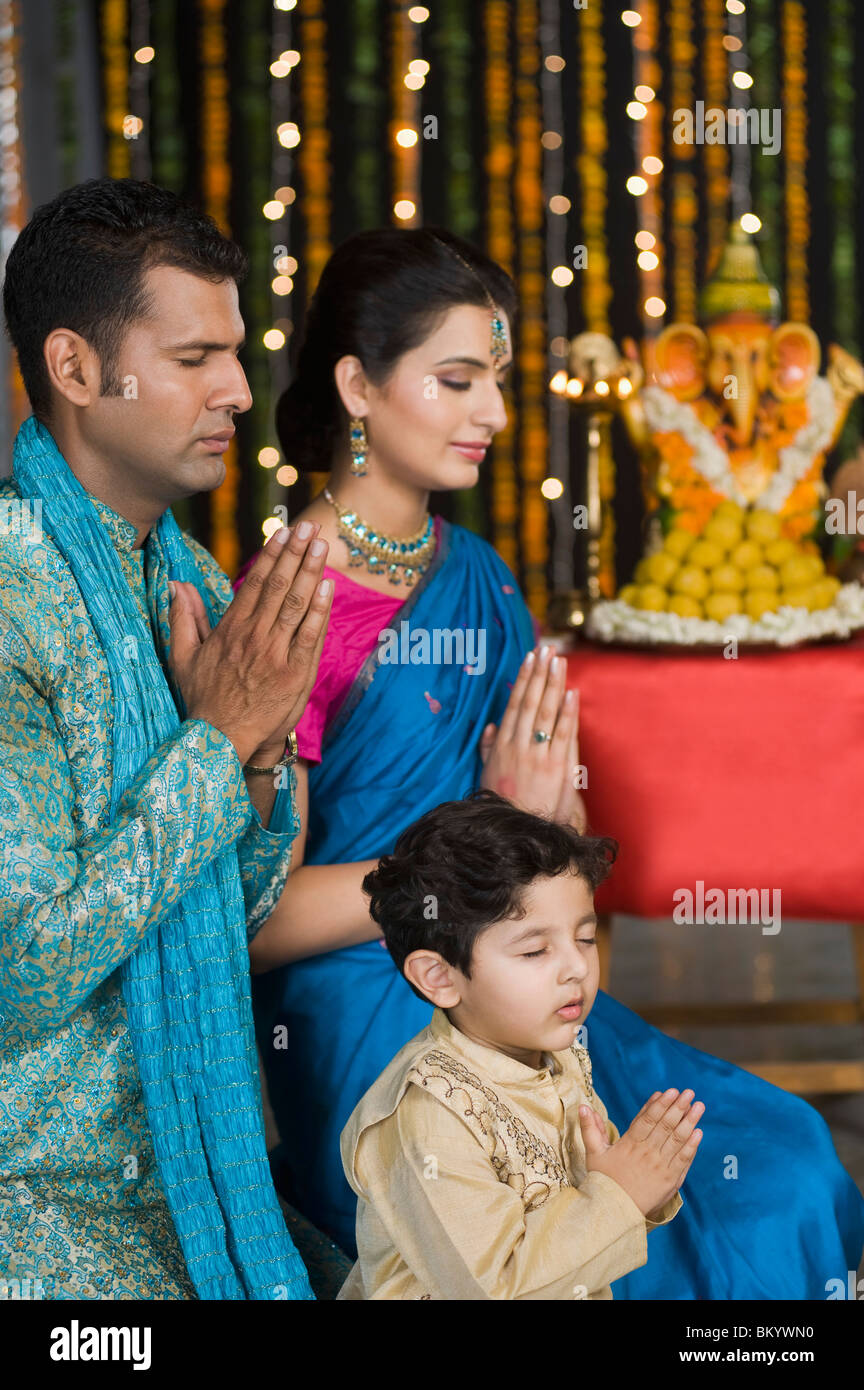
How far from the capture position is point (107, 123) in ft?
16.0

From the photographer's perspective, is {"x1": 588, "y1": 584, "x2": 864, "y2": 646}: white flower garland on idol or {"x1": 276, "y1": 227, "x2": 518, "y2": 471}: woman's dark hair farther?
{"x1": 588, "y1": 584, "x2": 864, "y2": 646}: white flower garland on idol

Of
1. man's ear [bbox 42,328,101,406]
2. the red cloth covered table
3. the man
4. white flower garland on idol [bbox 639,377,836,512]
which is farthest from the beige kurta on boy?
white flower garland on idol [bbox 639,377,836,512]

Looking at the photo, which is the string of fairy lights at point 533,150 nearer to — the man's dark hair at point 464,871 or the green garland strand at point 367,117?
the green garland strand at point 367,117

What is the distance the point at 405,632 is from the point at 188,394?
572 millimetres

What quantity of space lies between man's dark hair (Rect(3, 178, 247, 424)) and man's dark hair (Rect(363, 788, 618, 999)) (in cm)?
51

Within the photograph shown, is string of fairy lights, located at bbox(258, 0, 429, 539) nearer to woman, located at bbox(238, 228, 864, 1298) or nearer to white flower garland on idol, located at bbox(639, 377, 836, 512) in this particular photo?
white flower garland on idol, located at bbox(639, 377, 836, 512)

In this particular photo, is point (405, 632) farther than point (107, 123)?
No

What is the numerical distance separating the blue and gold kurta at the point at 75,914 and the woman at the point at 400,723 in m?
0.35

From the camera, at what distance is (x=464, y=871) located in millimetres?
1365

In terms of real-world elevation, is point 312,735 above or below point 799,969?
above

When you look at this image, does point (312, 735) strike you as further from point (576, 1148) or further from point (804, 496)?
point (804, 496)

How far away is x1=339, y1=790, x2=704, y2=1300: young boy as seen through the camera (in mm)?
1261
